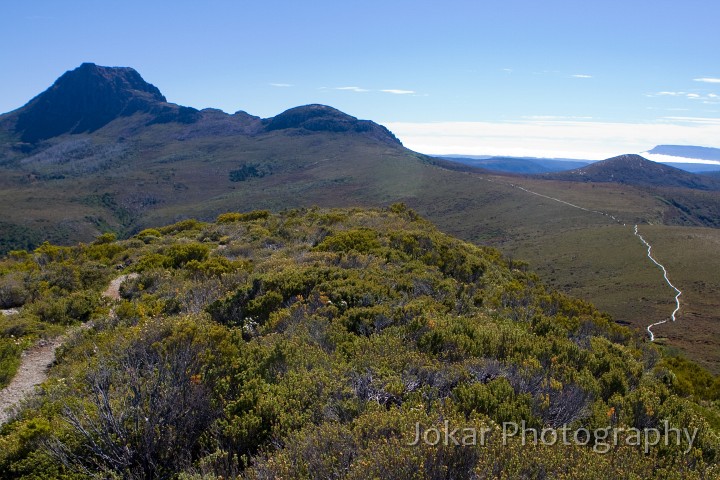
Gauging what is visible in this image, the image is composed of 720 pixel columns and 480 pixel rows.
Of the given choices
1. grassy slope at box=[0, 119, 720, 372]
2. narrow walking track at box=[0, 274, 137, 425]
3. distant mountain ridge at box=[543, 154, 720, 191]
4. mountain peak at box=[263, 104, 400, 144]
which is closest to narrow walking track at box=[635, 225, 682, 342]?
grassy slope at box=[0, 119, 720, 372]

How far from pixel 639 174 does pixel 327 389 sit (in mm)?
196828

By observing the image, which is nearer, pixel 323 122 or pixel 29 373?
pixel 29 373

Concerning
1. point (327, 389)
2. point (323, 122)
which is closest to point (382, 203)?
point (327, 389)

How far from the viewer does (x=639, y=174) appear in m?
171

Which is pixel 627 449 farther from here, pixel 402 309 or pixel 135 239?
pixel 135 239

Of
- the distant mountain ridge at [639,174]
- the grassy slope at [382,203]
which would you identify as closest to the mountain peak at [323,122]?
the grassy slope at [382,203]

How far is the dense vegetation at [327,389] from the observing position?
3518 mm

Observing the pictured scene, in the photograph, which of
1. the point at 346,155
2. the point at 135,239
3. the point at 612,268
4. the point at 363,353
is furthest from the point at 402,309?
the point at 346,155

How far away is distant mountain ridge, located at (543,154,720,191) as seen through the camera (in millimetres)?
161375

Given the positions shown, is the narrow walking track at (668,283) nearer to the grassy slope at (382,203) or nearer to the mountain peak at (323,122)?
the grassy slope at (382,203)

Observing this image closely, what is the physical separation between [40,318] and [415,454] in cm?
914

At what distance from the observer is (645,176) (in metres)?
170

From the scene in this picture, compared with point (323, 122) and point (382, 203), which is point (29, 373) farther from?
point (323, 122)

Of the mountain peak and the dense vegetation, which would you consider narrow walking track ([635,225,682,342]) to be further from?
the mountain peak
